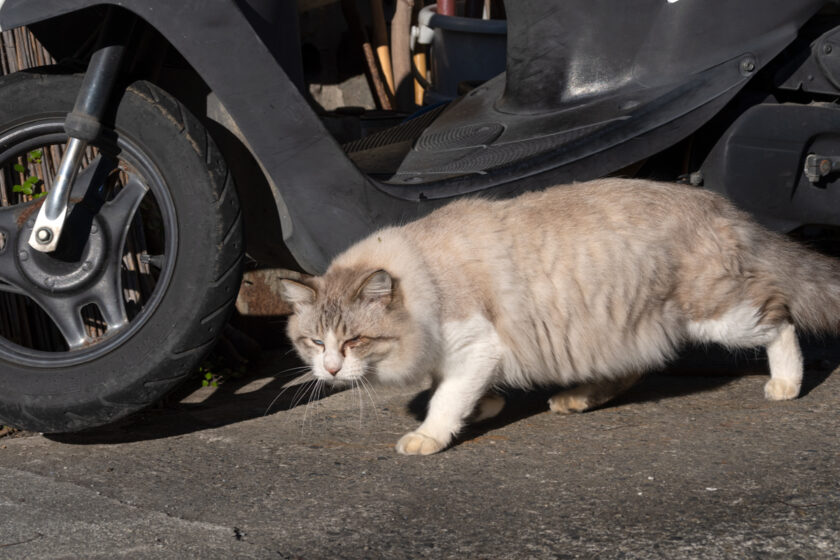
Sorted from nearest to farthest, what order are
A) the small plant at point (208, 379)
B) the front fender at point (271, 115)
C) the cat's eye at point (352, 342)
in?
the front fender at point (271, 115) → the cat's eye at point (352, 342) → the small plant at point (208, 379)

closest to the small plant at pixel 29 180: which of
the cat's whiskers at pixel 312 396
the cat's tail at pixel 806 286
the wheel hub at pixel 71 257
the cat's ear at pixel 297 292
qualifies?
the wheel hub at pixel 71 257

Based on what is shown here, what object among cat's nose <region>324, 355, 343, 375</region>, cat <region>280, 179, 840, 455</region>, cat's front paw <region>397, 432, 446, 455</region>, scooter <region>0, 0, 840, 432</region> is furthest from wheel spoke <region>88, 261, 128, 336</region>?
cat's front paw <region>397, 432, 446, 455</region>

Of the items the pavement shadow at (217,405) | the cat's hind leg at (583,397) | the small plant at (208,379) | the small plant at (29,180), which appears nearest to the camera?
the pavement shadow at (217,405)

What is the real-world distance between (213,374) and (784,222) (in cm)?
237

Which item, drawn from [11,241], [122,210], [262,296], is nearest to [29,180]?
[11,241]

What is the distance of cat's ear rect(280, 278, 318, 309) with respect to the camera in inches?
112

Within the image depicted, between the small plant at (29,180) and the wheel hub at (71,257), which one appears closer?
the wheel hub at (71,257)

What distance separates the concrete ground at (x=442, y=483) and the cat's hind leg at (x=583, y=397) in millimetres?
63

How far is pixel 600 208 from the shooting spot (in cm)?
301

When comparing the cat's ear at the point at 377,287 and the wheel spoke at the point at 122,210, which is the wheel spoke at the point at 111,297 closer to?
the wheel spoke at the point at 122,210

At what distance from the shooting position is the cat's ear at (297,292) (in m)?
2.85

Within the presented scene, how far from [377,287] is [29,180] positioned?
1.52 metres

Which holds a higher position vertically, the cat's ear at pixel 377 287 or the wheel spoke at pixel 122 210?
the wheel spoke at pixel 122 210

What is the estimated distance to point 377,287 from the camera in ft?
9.09
